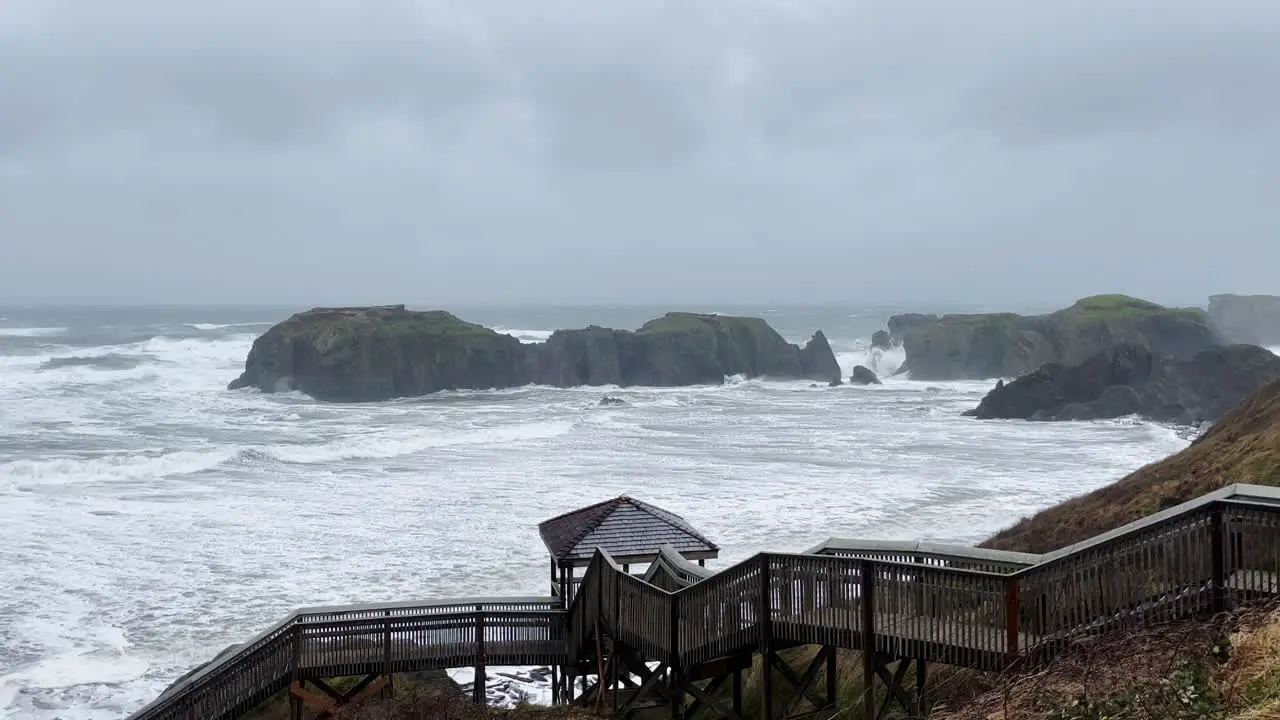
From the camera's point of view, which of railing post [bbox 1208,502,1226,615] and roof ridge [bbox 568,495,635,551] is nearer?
railing post [bbox 1208,502,1226,615]

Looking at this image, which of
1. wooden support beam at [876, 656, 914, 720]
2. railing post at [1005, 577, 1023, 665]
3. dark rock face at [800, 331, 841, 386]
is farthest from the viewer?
dark rock face at [800, 331, 841, 386]

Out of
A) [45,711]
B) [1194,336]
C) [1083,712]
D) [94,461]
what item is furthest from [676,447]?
[1194,336]

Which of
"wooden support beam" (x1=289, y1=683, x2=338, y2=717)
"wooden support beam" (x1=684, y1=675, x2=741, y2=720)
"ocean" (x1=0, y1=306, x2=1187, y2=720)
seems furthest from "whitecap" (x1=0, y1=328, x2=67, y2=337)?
"wooden support beam" (x1=684, y1=675, x2=741, y2=720)

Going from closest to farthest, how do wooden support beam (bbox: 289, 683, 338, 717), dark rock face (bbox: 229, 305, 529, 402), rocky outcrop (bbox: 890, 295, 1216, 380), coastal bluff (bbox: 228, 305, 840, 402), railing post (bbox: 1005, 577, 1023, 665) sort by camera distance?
railing post (bbox: 1005, 577, 1023, 665) < wooden support beam (bbox: 289, 683, 338, 717) < dark rock face (bbox: 229, 305, 529, 402) < coastal bluff (bbox: 228, 305, 840, 402) < rocky outcrop (bbox: 890, 295, 1216, 380)

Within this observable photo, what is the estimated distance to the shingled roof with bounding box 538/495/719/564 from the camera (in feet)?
57.8

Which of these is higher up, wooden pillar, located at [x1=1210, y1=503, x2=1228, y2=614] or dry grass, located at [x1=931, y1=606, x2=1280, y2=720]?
wooden pillar, located at [x1=1210, y1=503, x2=1228, y2=614]

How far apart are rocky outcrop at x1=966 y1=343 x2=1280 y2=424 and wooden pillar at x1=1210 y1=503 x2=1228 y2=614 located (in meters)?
67.8

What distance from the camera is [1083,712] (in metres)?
8.00

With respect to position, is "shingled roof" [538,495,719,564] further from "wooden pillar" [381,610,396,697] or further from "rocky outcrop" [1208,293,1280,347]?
"rocky outcrop" [1208,293,1280,347]

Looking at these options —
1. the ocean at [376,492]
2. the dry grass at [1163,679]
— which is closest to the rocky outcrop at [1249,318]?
the ocean at [376,492]

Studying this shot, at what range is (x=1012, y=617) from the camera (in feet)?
35.8

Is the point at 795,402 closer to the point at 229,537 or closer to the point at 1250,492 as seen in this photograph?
the point at 229,537

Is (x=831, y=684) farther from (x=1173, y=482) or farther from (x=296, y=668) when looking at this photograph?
(x=1173, y=482)

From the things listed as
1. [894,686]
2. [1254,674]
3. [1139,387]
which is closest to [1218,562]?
[1254,674]
